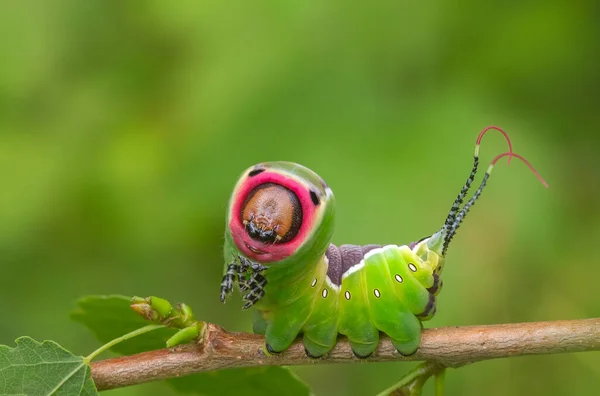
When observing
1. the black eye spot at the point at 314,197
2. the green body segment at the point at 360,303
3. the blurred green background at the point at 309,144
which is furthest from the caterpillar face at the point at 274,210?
the blurred green background at the point at 309,144

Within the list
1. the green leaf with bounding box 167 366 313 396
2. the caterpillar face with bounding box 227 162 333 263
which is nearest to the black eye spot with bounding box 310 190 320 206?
the caterpillar face with bounding box 227 162 333 263

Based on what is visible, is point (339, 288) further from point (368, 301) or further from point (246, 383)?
point (246, 383)

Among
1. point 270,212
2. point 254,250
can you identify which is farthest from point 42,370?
point 270,212

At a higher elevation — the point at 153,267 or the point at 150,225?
the point at 150,225

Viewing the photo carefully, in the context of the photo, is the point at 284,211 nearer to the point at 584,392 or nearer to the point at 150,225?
the point at 150,225

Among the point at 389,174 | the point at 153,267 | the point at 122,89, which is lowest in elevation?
the point at 153,267

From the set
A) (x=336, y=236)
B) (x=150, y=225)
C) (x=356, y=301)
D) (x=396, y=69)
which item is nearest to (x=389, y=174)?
(x=336, y=236)

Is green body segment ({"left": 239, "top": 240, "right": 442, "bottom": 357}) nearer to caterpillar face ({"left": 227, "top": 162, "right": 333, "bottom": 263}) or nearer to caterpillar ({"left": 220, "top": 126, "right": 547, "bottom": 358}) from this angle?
caterpillar ({"left": 220, "top": 126, "right": 547, "bottom": 358})
